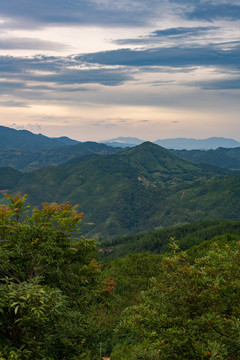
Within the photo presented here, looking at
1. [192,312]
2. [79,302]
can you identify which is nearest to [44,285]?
[79,302]

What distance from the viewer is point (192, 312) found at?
1452cm

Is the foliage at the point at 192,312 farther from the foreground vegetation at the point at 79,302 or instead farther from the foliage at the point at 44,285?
the foliage at the point at 44,285

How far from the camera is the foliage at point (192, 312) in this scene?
43.2ft

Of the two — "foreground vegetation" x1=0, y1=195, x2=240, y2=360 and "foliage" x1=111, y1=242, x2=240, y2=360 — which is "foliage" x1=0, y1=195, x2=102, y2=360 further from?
"foliage" x1=111, y1=242, x2=240, y2=360

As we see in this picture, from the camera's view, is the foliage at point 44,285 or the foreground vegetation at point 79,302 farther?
the foreground vegetation at point 79,302

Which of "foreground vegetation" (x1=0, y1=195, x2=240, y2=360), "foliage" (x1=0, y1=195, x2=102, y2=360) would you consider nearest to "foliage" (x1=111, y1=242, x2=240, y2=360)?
"foreground vegetation" (x1=0, y1=195, x2=240, y2=360)

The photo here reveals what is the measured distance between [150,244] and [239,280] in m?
183

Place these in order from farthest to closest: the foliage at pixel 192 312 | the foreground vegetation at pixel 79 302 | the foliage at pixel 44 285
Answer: the foliage at pixel 192 312
the foreground vegetation at pixel 79 302
the foliage at pixel 44 285

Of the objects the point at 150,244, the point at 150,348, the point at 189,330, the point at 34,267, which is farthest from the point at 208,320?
the point at 150,244

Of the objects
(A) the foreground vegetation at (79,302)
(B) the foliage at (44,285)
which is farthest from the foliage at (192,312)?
(B) the foliage at (44,285)

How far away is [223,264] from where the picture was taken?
15.6 meters

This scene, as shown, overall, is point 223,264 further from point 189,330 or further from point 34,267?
point 34,267

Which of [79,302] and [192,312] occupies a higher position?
[192,312]

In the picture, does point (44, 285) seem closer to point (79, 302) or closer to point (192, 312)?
point (79, 302)
